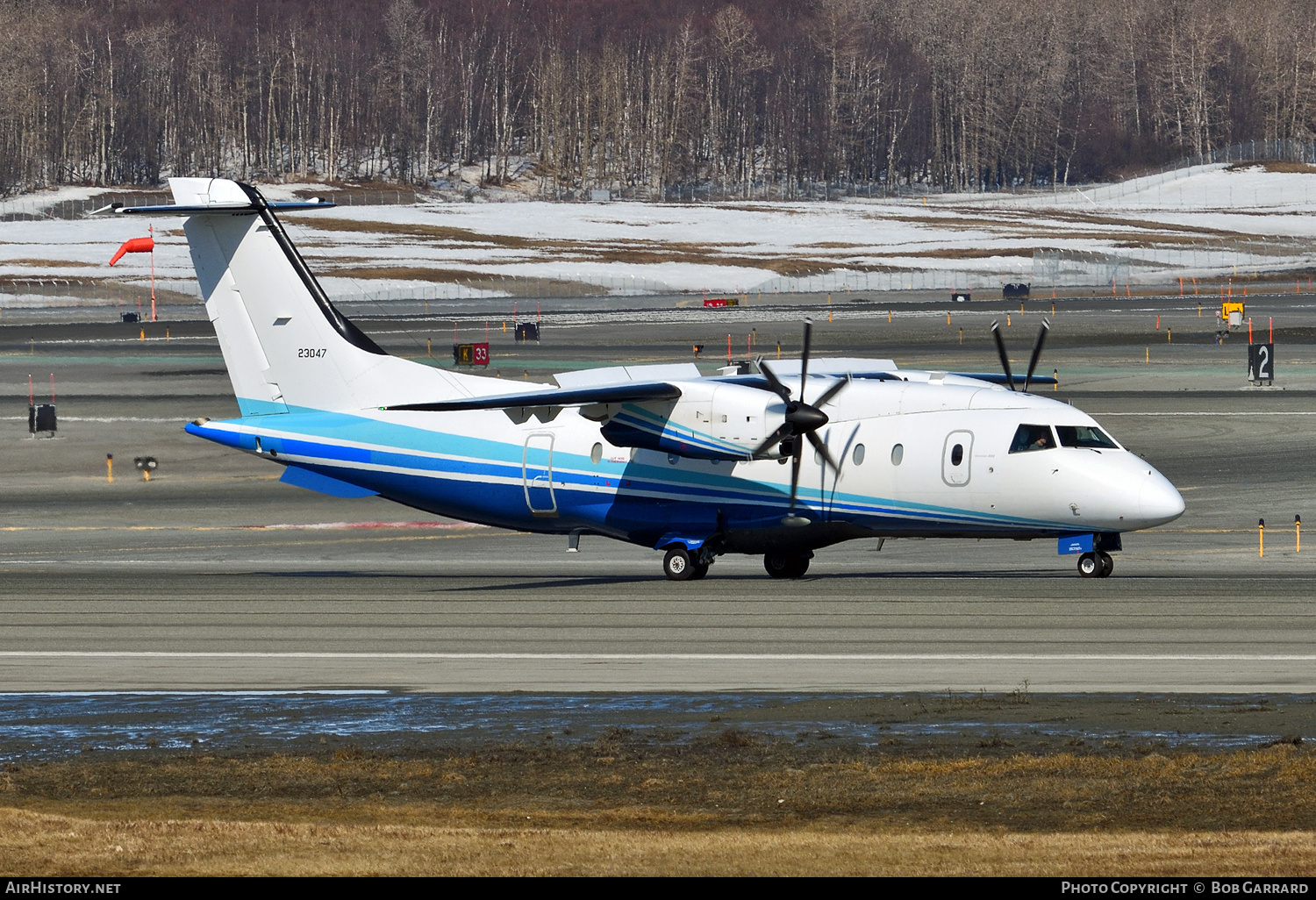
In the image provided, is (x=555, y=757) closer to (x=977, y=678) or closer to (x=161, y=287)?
(x=977, y=678)

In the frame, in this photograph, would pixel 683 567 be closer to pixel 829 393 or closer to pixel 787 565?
pixel 787 565

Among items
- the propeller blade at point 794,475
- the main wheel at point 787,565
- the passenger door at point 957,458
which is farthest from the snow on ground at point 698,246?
the passenger door at point 957,458

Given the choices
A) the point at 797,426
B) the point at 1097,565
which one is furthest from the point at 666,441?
the point at 1097,565

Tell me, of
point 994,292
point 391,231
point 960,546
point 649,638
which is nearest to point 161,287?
point 391,231

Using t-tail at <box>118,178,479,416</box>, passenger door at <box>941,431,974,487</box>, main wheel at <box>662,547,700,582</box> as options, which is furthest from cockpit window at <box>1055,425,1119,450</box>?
t-tail at <box>118,178,479,416</box>

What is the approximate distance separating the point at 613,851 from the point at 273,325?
2403 centimetres

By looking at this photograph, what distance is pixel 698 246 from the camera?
16062cm

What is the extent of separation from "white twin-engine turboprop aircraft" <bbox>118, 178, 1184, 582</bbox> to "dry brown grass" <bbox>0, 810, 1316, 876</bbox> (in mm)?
16538

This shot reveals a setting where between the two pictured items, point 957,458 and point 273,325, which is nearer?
point 957,458

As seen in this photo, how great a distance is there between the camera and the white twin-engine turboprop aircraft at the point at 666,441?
96.7 ft

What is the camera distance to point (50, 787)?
15.8 metres

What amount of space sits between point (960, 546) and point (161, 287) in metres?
107

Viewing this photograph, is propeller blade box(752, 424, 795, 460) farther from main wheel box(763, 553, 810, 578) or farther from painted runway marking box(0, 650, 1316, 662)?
painted runway marking box(0, 650, 1316, 662)

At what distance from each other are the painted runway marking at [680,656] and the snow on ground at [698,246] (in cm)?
10044
